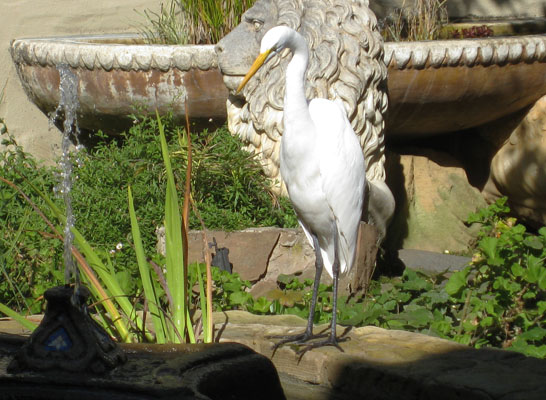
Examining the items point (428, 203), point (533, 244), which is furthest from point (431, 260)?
point (533, 244)

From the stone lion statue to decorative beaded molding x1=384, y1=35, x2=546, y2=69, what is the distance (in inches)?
9.5

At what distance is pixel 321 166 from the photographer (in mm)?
3143

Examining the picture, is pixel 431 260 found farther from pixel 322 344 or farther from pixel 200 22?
pixel 322 344

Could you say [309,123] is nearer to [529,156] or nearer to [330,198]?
[330,198]

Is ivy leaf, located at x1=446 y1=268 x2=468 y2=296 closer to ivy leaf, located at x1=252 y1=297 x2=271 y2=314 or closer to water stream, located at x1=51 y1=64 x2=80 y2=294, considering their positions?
ivy leaf, located at x1=252 y1=297 x2=271 y2=314

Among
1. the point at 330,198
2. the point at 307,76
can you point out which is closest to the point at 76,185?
the point at 307,76

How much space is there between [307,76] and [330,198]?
3.82ft

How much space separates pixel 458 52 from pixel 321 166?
193 cm

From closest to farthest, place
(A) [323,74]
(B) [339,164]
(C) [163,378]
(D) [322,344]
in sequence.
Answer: (C) [163,378]
(D) [322,344]
(B) [339,164]
(A) [323,74]

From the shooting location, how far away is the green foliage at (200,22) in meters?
5.21

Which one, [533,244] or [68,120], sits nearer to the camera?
[68,120]

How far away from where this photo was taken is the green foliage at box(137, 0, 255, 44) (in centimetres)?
521

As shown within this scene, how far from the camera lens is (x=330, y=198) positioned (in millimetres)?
3176

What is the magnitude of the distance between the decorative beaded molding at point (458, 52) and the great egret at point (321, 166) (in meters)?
1.53
